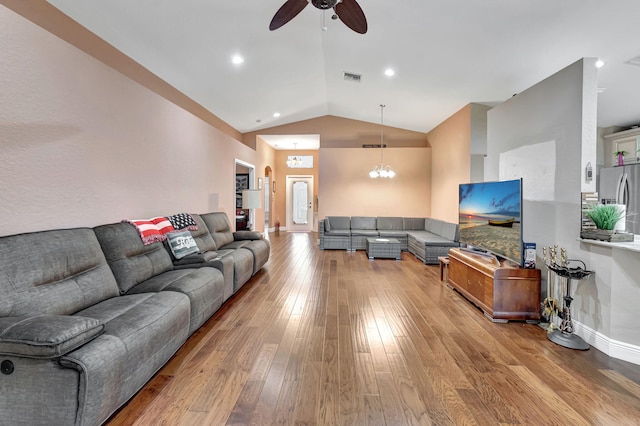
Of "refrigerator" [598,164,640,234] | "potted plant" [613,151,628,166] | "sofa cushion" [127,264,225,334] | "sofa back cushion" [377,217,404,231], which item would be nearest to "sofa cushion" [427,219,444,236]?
"sofa back cushion" [377,217,404,231]

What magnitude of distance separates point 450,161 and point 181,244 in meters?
5.67

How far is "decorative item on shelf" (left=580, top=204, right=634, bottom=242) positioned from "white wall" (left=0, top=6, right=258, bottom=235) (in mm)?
4605

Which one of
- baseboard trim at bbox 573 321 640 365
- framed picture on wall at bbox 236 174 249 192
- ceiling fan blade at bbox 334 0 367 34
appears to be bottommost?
baseboard trim at bbox 573 321 640 365

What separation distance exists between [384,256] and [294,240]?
3.33 meters

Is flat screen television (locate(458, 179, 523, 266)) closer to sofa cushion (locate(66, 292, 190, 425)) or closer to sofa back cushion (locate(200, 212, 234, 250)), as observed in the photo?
sofa cushion (locate(66, 292, 190, 425))

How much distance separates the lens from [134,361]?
159 centimetres

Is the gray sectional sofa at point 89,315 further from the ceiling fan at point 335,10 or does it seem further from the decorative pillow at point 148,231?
the ceiling fan at point 335,10

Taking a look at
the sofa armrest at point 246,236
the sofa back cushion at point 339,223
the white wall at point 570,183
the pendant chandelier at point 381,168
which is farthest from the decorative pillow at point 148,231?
the pendant chandelier at point 381,168

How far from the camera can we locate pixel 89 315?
1.82m

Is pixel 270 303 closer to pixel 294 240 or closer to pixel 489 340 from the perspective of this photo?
pixel 489 340

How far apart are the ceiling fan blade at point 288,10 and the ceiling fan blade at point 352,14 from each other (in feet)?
1.01

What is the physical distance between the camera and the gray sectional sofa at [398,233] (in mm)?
5375

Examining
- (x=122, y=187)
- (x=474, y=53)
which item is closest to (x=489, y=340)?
(x=474, y=53)

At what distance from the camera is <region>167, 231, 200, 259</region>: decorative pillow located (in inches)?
124
